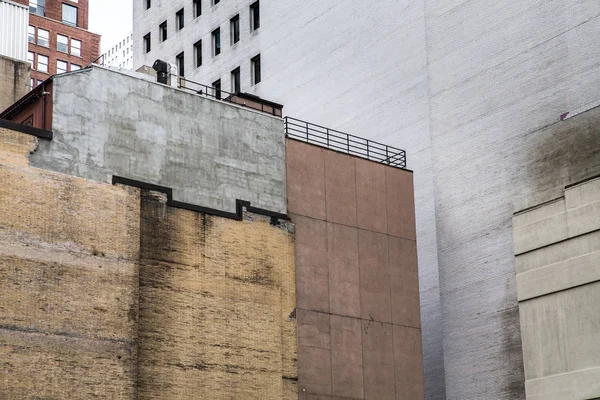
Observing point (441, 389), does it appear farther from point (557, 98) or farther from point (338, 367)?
point (557, 98)

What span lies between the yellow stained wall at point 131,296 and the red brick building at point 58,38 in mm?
60920

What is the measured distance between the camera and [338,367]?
45281 millimetres

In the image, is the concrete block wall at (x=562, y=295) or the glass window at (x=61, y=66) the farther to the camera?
the glass window at (x=61, y=66)

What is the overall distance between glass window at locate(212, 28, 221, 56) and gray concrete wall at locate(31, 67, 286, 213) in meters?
25.4

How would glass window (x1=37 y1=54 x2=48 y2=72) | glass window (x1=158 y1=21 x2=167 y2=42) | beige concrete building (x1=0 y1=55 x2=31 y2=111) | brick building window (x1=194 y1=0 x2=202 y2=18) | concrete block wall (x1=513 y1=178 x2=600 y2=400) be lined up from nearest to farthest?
concrete block wall (x1=513 y1=178 x2=600 y2=400) < beige concrete building (x1=0 y1=55 x2=31 y2=111) < brick building window (x1=194 y1=0 x2=202 y2=18) < glass window (x1=158 y1=21 x2=167 y2=42) < glass window (x1=37 y1=54 x2=48 y2=72)

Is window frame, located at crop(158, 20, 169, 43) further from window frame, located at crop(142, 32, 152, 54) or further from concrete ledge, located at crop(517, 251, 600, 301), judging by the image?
concrete ledge, located at crop(517, 251, 600, 301)

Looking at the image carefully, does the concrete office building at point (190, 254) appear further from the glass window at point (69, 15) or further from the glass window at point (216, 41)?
the glass window at point (69, 15)

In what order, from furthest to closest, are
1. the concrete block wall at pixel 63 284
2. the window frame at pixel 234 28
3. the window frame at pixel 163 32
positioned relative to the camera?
the window frame at pixel 163 32
the window frame at pixel 234 28
the concrete block wall at pixel 63 284

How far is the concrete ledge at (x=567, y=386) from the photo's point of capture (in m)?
43.8

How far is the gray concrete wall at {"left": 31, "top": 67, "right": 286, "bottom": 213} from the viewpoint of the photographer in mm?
40938

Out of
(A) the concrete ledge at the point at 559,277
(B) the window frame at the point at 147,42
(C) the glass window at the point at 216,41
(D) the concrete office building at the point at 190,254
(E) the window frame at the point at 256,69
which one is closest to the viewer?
(D) the concrete office building at the point at 190,254

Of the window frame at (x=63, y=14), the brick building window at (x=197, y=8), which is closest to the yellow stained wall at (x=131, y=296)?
the brick building window at (x=197, y=8)

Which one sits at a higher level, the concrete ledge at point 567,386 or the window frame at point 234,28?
the window frame at point 234,28

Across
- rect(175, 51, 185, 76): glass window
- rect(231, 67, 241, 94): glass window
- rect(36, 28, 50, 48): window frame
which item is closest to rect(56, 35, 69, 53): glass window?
rect(36, 28, 50, 48): window frame
